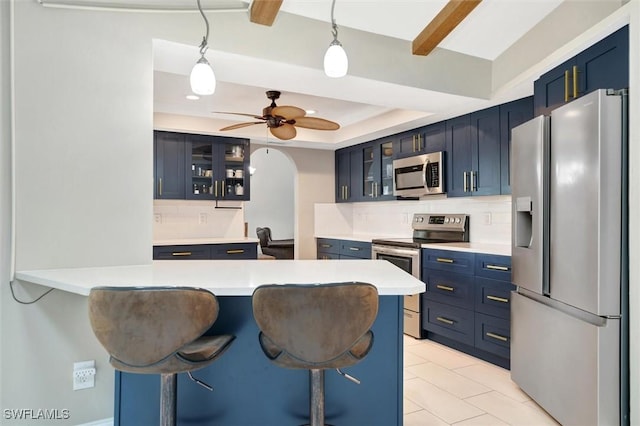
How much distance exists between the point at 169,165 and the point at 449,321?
3.51 metres

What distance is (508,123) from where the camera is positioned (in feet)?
11.4

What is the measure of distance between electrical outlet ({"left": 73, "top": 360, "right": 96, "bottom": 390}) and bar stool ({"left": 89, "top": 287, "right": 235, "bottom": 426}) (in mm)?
843

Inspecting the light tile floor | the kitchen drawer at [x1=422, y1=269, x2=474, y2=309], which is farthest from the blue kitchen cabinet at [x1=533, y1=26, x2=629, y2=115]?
the light tile floor

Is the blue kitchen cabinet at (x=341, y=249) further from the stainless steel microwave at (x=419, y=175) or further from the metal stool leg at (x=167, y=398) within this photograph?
the metal stool leg at (x=167, y=398)

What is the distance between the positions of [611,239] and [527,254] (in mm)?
643

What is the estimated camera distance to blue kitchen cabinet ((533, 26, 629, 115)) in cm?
206

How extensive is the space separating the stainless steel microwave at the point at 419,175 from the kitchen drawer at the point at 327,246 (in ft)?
3.72

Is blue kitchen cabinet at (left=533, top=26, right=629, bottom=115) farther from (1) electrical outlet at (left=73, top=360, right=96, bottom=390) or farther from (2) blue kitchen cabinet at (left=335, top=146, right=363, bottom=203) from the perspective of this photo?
(1) electrical outlet at (left=73, top=360, right=96, bottom=390)

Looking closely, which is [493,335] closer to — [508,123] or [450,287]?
[450,287]

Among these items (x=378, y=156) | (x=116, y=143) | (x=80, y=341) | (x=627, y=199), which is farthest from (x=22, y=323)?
(x=378, y=156)

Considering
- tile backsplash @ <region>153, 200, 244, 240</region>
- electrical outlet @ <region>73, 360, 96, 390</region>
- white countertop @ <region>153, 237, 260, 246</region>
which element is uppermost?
tile backsplash @ <region>153, 200, 244, 240</region>

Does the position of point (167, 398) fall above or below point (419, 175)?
below

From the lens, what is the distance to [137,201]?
2207 mm

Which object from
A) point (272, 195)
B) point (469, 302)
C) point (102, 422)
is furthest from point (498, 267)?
point (272, 195)
